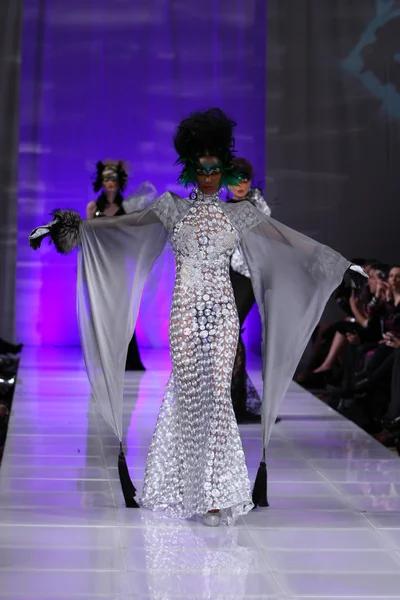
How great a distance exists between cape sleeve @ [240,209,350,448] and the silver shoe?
1.49 ft

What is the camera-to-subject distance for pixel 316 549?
3814 mm

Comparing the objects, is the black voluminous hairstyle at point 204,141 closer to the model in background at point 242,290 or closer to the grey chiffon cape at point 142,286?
the grey chiffon cape at point 142,286

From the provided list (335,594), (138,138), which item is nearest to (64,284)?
(138,138)

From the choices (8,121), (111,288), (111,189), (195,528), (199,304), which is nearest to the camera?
(195,528)

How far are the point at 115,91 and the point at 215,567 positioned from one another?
8.75 m

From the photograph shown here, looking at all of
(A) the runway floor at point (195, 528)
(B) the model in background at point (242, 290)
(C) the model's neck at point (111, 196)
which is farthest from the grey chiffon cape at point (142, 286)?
(C) the model's neck at point (111, 196)

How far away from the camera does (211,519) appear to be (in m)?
4.12

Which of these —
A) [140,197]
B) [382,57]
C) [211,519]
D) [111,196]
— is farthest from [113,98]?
[211,519]

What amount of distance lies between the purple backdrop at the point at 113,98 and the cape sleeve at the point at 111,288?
23.2 ft

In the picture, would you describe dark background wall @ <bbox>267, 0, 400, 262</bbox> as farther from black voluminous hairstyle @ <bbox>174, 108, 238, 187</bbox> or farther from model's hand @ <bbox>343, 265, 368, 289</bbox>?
black voluminous hairstyle @ <bbox>174, 108, 238, 187</bbox>

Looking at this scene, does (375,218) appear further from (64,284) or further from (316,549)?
(316,549)

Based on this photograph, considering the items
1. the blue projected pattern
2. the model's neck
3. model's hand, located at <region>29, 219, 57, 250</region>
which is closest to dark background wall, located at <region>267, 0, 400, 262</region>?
the blue projected pattern

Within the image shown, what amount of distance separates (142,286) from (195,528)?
99cm

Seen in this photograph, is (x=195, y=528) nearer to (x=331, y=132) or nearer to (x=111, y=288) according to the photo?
(x=111, y=288)
